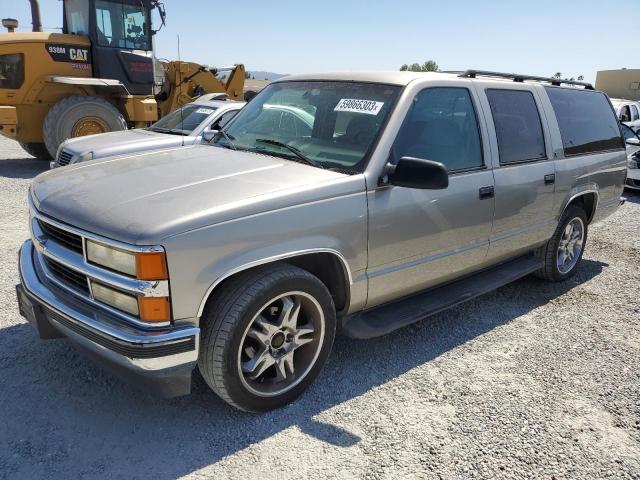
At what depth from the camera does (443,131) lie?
373 centimetres

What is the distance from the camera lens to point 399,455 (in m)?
2.76

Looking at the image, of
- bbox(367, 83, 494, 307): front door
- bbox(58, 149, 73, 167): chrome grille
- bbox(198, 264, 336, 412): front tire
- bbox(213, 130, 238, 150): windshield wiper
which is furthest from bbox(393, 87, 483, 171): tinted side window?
bbox(58, 149, 73, 167): chrome grille

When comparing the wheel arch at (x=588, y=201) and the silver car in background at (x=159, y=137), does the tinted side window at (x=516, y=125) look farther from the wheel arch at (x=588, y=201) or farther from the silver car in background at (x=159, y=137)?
the silver car in background at (x=159, y=137)

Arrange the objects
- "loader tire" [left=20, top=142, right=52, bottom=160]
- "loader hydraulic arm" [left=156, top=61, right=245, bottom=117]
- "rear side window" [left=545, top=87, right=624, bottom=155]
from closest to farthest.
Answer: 1. "rear side window" [left=545, top=87, right=624, bottom=155]
2. "loader tire" [left=20, top=142, right=52, bottom=160]
3. "loader hydraulic arm" [left=156, top=61, right=245, bottom=117]

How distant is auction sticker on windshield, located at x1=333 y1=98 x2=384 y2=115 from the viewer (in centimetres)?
347

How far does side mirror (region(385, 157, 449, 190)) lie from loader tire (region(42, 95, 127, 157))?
8.77 m

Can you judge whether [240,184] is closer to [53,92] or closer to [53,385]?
[53,385]

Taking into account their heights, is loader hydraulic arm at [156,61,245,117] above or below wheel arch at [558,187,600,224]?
above

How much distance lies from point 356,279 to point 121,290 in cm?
136

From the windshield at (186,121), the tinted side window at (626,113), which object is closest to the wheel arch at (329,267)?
the windshield at (186,121)

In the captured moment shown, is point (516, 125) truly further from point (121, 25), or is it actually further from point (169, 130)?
point (121, 25)

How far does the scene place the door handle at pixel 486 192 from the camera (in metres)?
3.85

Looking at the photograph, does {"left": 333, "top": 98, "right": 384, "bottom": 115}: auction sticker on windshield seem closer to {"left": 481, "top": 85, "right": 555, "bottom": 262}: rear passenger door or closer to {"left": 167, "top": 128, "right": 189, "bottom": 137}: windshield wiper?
{"left": 481, "top": 85, "right": 555, "bottom": 262}: rear passenger door

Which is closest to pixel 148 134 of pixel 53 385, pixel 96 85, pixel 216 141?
pixel 96 85
